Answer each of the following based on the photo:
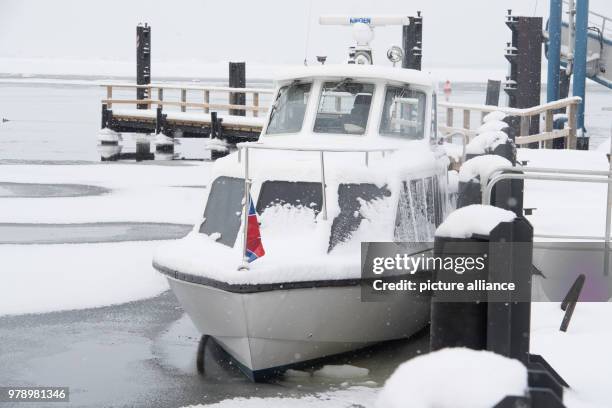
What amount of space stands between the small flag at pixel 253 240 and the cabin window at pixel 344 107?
95.8 inches

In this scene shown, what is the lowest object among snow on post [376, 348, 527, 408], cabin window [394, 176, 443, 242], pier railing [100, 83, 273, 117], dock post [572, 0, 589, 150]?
snow on post [376, 348, 527, 408]

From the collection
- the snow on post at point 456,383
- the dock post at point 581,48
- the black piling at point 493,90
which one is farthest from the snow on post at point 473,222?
the black piling at point 493,90

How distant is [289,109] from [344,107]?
66cm

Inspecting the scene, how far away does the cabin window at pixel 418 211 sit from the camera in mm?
8484

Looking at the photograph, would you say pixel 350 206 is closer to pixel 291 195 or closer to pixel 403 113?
pixel 291 195

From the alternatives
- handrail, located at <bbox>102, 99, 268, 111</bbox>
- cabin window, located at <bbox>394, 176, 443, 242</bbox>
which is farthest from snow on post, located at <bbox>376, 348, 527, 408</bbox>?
handrail, located at <bbox>102, 99, 268, 111</bbox>

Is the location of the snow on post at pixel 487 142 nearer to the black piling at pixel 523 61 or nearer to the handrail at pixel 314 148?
the handrail at pixel 314 148

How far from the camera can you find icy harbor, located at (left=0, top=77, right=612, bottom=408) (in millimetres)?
7367

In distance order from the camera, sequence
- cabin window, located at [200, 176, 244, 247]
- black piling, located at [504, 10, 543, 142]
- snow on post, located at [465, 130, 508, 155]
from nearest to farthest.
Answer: cabin window, located at [200, 176, 244, 247]
snow on post, located at [465, 130, 508, 155]
black piling, located at [504, 10, 543, 142]

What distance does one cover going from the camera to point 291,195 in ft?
27.1

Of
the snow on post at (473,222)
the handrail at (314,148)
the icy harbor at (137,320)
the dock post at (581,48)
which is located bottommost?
the icy harbor at (137,320)

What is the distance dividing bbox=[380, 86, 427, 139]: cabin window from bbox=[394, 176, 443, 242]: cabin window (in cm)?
59

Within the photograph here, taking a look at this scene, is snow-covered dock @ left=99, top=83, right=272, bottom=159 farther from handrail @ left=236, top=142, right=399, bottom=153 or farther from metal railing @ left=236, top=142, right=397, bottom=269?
metal railing @ left=236, top=142, right=397, bottom=269

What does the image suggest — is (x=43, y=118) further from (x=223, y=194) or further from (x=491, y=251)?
(x=491, y=251)
